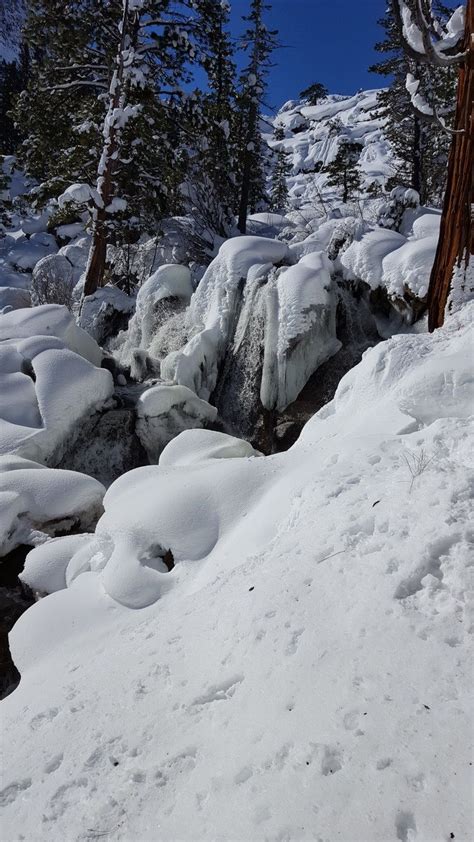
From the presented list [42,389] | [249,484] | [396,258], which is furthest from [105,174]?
[249,484]

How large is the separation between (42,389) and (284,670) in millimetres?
6633

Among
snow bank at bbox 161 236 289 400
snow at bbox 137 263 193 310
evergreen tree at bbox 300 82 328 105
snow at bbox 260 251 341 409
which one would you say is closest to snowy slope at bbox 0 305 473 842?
snow at bbox 260 251 341 409

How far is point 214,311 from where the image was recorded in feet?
29.9

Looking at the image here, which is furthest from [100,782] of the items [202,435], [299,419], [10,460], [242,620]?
[299,419]

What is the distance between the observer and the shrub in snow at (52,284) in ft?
44.8

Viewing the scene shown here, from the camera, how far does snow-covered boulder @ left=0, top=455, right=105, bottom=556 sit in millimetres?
5289

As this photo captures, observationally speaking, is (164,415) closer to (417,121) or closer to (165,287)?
(165,287)

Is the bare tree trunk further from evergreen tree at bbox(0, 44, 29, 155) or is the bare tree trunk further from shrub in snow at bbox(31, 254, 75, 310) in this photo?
evergreen tree at bbox(0, 44, 29, 155)

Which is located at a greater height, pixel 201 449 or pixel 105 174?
pixel 105 174

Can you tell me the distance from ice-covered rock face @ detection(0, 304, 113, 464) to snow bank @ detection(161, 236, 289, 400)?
141 cm

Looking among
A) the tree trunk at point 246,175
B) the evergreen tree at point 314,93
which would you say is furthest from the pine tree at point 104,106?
the evergreen tree at point 314,93

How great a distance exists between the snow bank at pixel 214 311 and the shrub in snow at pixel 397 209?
2.11 meters

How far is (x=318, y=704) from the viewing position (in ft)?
5.60

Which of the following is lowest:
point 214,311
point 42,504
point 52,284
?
point 42,504
